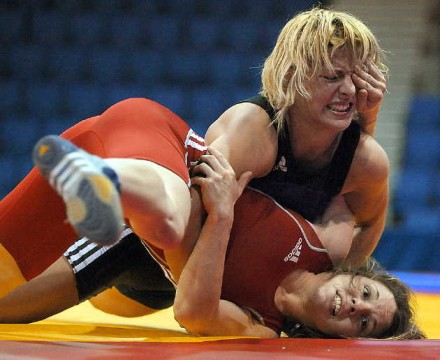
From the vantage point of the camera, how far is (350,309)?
218 centimetres

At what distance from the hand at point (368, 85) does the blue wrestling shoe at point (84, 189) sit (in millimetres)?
989

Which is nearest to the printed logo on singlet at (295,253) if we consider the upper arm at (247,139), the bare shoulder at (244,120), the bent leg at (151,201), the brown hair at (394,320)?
the brown hair at (394,320)

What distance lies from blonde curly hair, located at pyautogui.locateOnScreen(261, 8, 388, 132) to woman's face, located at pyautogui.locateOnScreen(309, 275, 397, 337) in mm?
463

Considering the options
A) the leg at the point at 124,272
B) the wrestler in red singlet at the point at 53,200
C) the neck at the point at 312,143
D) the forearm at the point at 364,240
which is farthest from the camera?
the forearm at the point at 364,240

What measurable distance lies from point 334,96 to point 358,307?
0.57 meters

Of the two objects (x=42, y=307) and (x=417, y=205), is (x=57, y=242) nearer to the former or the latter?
(x=42, y=307)

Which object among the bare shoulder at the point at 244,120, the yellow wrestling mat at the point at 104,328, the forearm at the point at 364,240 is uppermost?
the bare shoulder at the point at 244,120

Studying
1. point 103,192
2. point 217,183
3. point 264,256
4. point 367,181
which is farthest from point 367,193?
point 103,192

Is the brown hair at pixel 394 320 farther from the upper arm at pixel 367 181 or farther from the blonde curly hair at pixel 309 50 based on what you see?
the blonde curly hair at pixel 309 50

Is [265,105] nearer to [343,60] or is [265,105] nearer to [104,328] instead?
[343,60]

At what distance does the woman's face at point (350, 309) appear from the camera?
2.18 metres

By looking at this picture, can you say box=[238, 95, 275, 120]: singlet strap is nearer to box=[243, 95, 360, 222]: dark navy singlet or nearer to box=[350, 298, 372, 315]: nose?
box=[243, 95, 360, 222]: dark navy singlet

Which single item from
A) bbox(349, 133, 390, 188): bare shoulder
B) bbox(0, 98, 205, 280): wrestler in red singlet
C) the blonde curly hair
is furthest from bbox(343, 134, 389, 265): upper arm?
bbox(0, 98, 205, 280): wrestler in red singlet

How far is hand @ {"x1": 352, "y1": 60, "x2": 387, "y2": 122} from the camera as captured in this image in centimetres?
224
